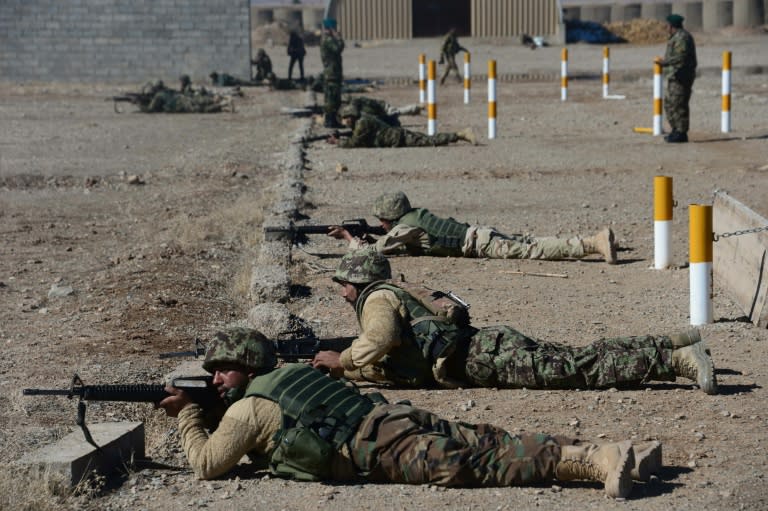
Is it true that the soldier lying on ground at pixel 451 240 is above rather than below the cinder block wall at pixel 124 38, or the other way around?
below

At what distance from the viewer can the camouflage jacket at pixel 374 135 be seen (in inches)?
695

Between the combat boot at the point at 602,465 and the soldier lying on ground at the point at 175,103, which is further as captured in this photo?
the soldier lying on ground at the point at 175,103

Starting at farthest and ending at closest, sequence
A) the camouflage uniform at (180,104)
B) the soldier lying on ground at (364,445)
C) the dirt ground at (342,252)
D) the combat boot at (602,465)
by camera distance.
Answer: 1. the camouflage uniform at (180,104)
2. the dirt ground at (342,252)
3. the soldier lying on ground at (364,445)
4. the combat boot at (602,465)

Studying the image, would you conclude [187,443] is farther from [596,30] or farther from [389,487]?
[596,30]

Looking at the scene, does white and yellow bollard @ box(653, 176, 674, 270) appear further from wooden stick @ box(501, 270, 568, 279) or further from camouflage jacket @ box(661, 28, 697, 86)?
camouflage jacket @ box(661, 28, 697, 86)

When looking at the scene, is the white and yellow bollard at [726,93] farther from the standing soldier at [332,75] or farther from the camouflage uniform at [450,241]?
the camouflage uniform at [450,241]

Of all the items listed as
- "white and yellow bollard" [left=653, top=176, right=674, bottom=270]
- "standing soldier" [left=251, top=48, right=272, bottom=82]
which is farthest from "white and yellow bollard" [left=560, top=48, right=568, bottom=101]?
"white and yellow bollard" [left=653, top=176, right=674, bottom=270]

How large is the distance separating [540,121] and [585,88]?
23.6ft

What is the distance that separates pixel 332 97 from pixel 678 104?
19.5ft

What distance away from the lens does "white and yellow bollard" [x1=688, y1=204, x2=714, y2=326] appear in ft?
25.1

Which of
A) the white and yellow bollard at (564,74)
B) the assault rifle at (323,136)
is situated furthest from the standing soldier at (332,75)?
the white and yellow bollard at (564,74)

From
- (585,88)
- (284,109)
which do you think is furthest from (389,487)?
(585,88)

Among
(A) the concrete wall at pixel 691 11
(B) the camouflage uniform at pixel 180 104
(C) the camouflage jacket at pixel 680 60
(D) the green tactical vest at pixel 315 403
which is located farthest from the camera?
(A) the concrete wall at pixel 691 11

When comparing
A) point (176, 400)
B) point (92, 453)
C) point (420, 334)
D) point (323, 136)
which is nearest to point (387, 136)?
point (323, 136)
